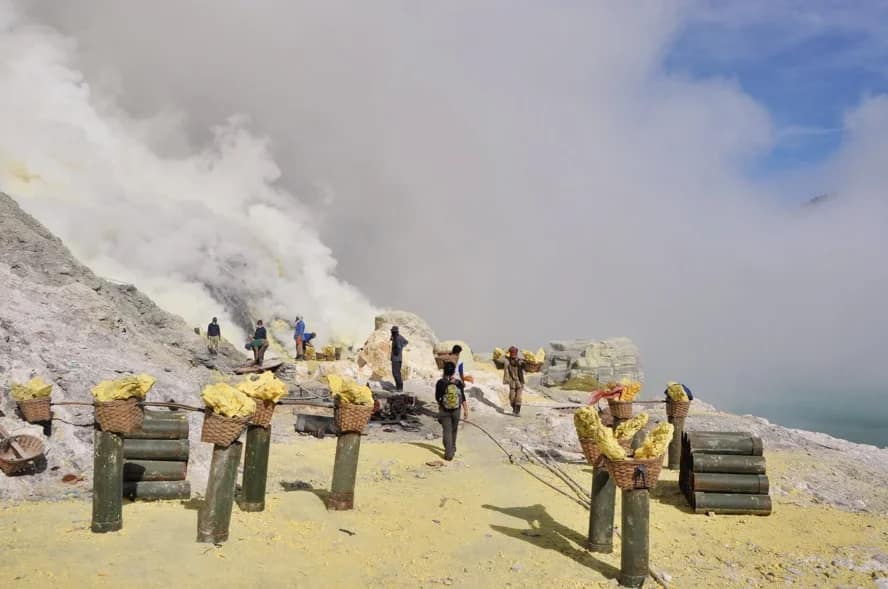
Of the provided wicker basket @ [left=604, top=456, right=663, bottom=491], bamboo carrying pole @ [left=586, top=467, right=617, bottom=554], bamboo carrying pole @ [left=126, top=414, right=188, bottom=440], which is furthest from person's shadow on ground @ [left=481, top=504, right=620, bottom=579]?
bamboo carrying pole @ [left=126, top=414, right=188, bottom=440]

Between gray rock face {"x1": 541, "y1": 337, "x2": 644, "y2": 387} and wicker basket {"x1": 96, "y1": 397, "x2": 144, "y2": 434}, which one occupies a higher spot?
gray rock face {"x1": 541, "y1": 337, "x2": 644, "y2": 387}

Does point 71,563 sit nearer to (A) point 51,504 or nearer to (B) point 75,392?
(A) point 51,504

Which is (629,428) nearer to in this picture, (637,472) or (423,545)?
(637,472)

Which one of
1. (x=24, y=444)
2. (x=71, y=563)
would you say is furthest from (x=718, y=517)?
(x=24, y=444)

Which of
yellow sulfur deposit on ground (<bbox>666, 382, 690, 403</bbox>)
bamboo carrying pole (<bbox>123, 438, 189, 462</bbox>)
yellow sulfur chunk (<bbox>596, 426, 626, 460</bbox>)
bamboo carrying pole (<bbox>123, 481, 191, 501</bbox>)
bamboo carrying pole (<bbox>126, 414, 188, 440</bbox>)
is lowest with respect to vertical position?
bamboo carrying pole (<bbox>123, 481, 191, 501</bbox>)

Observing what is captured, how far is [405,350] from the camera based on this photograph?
28.5 meters

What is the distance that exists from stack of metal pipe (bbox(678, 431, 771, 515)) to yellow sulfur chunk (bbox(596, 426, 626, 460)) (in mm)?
4133

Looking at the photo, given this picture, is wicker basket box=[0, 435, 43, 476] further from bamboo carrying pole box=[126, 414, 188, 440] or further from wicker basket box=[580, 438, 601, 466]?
wicker basket box=[580, 438, 601, 466]

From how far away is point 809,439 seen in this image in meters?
19.2

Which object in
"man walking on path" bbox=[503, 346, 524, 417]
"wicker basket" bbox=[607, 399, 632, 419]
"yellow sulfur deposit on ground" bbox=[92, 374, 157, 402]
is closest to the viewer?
"yellow sulfur deposit on ground" bbox=[92, 374, 157, 402]

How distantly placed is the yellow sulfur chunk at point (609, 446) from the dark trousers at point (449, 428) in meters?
6.90

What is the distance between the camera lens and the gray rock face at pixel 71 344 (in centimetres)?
1116

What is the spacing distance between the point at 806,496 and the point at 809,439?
7.50 m

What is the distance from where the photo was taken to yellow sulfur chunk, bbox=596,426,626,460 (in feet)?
26.0
